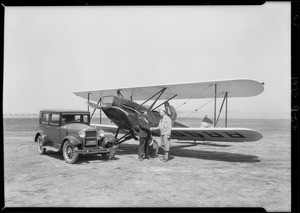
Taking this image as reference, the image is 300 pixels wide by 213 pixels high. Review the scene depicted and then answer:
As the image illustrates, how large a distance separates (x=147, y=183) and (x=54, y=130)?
4822 millimetres

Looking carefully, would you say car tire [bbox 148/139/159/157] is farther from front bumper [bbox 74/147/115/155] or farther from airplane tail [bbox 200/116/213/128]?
airplane tail [bbox 200/116/213/128]

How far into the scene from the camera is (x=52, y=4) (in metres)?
4.03

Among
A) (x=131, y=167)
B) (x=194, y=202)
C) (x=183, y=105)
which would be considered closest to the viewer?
(x=194, y=202)

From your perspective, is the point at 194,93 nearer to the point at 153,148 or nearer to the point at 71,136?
the point at 153,148

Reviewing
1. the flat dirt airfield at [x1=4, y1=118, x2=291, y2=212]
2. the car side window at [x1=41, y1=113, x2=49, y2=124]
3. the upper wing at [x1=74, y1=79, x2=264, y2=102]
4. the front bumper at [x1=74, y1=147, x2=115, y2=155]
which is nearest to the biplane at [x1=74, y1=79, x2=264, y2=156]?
the upper wing at [x1=74, y1=79, x2=264, y2=102]

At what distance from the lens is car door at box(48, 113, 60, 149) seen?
361 inches

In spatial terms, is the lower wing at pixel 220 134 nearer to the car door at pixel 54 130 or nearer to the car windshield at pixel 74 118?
the car windshield at pixel 74 118

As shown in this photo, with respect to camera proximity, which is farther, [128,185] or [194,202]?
[128,185]

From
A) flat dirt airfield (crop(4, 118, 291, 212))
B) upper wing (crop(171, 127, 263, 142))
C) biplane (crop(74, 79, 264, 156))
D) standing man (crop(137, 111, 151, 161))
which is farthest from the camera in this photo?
standing man (crop(137, 111, 151, 161))

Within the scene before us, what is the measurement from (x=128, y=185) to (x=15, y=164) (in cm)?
424

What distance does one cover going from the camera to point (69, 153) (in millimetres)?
8453

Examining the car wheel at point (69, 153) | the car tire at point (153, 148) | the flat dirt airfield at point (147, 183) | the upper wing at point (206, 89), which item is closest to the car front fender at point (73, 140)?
the car wheel at point (69, 153)

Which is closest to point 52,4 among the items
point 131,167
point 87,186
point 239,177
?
point 87,186

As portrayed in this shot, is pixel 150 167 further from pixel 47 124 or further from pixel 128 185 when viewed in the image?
pixel 47 124
